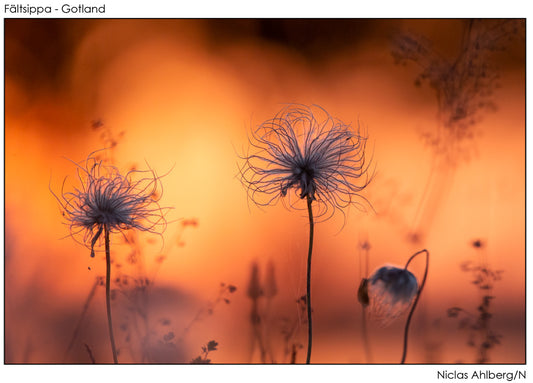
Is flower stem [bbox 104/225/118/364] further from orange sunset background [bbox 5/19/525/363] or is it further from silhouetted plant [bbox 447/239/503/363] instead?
silhouetted plant [bbox 447/239/503/363]

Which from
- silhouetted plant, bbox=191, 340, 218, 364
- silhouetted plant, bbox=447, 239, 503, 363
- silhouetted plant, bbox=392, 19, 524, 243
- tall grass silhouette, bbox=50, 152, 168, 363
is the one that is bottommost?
silhouetted plant, bbox=191, 340, 218, 364

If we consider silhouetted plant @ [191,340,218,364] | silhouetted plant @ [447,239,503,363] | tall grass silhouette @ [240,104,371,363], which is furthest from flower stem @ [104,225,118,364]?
silhouetted plant @ [447,239,503,363]

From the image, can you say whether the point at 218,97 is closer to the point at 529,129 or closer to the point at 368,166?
the point at 368,166

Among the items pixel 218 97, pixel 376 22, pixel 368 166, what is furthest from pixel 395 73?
pixel 218 97

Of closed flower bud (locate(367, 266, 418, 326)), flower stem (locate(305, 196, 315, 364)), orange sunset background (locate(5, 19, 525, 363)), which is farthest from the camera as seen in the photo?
orange sunset background (locate(5, 19, 525, 363))

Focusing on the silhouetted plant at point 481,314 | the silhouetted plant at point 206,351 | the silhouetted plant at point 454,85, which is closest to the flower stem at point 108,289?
the silhouetted plant at point 206,351

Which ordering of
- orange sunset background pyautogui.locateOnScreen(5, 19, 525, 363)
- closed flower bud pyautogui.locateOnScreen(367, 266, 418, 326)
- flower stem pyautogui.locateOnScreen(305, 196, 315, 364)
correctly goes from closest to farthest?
1. flower stem pyautogui.locateOnScreen(305, 196, 315, 364)
2. closed flower bud pyautogui.locateOnScreen(367, 266, 418, 326)
3. orange sunset background pyautogui.locateOnScreen(5, 19, 525, 363)
